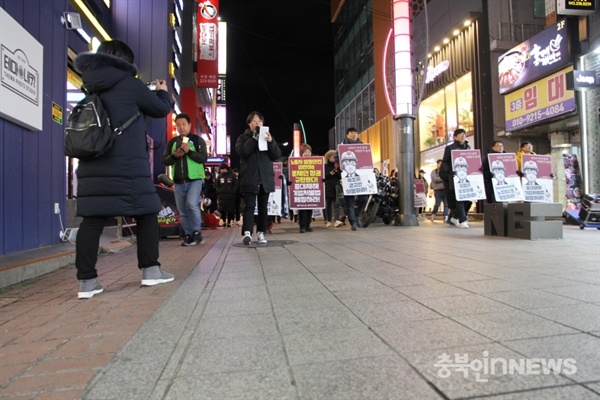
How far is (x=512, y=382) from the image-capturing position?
5.28 ft

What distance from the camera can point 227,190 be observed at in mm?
13445

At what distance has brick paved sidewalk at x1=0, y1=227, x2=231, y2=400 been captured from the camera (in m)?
1.82

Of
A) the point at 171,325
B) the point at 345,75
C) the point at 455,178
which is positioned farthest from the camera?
the point at 345,75

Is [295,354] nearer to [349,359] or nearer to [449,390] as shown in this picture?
[349,359]

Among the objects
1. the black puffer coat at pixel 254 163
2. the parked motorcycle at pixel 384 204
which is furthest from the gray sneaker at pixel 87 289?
the parked motorcycle at pixel 384 204

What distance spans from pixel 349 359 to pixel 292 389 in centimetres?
36

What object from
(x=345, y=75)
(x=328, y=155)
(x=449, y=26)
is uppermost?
(x=345, y=75)

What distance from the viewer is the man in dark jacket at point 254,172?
6.36 metres

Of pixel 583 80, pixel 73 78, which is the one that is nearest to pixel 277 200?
pixel 73 78

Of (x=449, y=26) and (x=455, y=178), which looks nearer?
(x=455, y=178)

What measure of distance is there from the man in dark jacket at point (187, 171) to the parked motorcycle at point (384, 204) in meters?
5.05

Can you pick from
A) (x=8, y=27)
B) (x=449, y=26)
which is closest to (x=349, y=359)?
(x=8, y=27)

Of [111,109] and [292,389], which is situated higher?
[111,109]

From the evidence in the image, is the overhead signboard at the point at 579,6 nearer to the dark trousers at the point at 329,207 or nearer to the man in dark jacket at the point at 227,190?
the dark trousers at the point at 329,207
